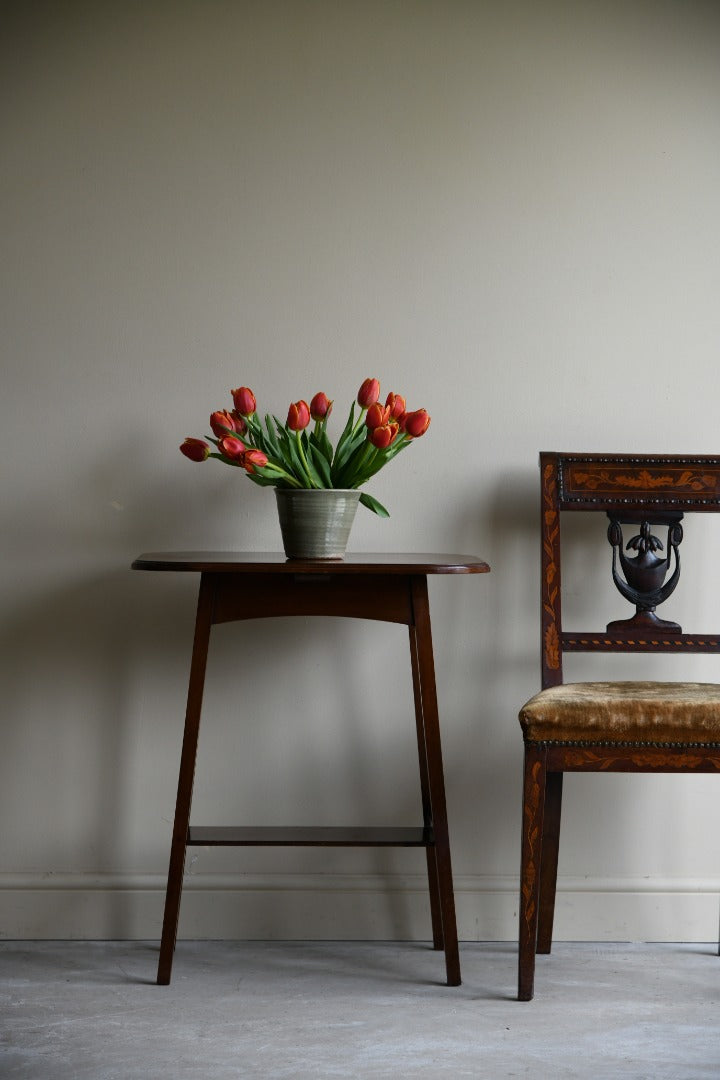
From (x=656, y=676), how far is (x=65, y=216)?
161cm

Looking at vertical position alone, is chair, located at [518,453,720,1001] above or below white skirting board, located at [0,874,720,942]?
above

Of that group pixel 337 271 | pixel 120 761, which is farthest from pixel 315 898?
pixel 337 271

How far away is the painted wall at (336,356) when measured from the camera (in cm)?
221

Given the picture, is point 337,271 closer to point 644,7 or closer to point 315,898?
point 644,7

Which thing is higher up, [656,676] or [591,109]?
[591,109]

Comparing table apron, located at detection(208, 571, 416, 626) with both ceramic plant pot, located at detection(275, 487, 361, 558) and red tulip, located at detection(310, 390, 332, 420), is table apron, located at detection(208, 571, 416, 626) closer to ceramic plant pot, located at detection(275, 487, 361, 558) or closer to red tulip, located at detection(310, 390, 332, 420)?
ceramic plant pot, located at detection(275, 487, 361, 558)

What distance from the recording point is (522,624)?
2236 millimetres

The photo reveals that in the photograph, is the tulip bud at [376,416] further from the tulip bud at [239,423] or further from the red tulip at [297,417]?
the tulip bud at [239,423]

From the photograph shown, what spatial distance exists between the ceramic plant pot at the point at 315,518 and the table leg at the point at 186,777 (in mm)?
175

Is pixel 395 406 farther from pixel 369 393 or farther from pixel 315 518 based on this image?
pixel 315 518

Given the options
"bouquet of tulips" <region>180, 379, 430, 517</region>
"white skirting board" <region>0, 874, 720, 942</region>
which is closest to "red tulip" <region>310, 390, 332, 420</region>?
"bouquet of tulips" <region>180, 379, 430, 517</region>

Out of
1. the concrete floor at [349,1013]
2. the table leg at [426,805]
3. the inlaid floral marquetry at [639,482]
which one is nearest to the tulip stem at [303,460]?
the table leg at [426,805]

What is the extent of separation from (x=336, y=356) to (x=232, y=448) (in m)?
0.47

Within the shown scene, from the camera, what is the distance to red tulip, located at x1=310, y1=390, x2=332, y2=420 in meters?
1.96
